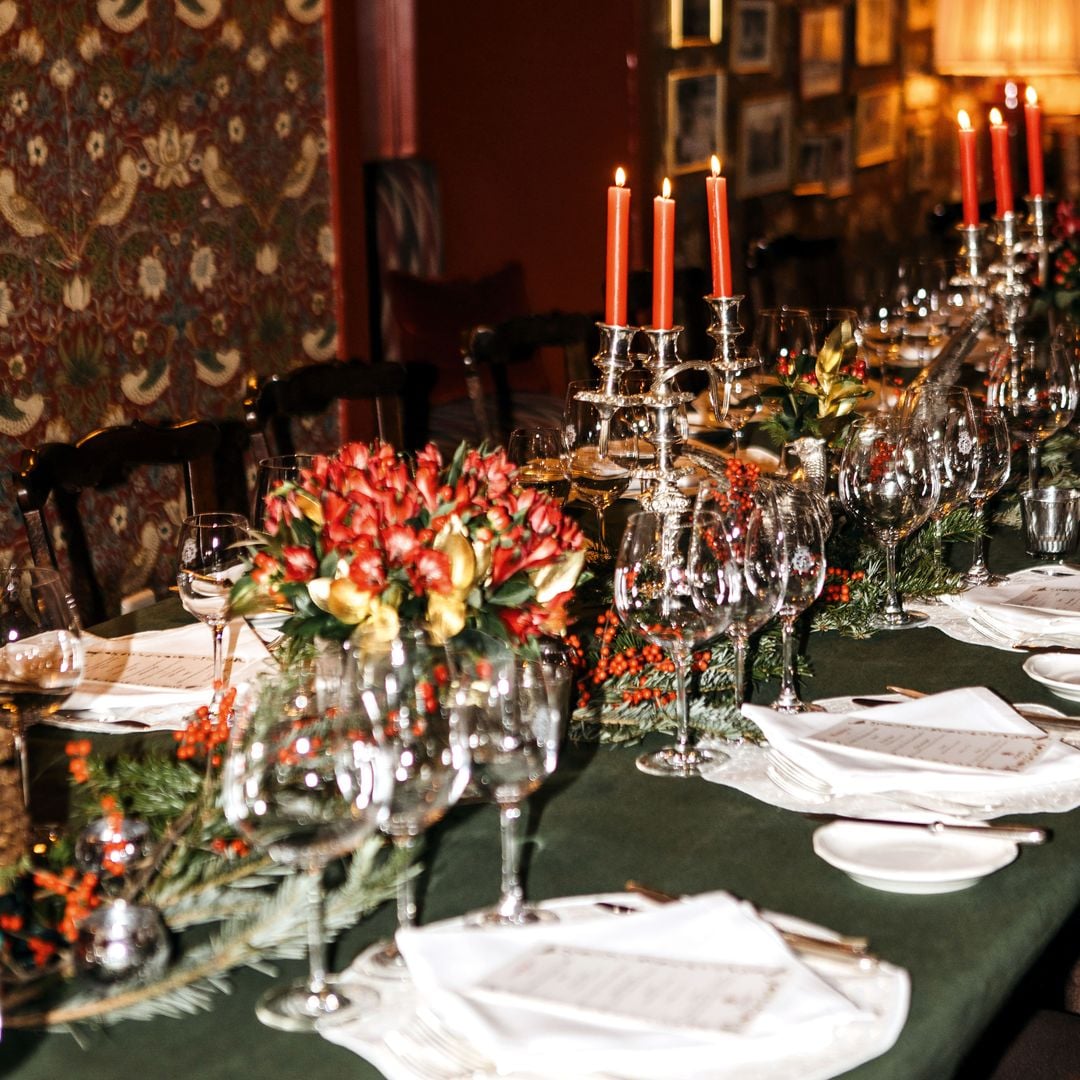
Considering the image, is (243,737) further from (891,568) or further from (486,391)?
(486,391)

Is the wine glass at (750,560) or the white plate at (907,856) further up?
the wine glass at (750,560)

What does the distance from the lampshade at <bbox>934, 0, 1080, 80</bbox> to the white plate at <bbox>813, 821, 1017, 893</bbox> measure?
6.40 meters

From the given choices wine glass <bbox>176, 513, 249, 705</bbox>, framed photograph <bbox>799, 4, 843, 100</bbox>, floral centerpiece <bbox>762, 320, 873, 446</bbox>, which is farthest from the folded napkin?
framed photograph <bbox>799, 4, 843, 100</bbox>

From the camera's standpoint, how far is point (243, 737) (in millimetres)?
966

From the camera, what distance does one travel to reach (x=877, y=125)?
689 centimetres

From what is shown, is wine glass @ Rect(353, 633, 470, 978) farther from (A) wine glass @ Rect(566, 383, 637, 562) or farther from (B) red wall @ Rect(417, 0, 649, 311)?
(B) red wall @ Rect(417, 0, 649, 311)

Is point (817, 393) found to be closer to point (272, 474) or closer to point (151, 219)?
point (272, 474)

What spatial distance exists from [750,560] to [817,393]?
71 centimetres

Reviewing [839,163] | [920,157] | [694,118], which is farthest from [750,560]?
[920,157]

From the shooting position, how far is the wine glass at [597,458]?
1.95 metres

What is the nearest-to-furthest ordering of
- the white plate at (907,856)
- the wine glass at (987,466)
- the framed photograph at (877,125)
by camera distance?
1. the white plate at (907,856)
2. the wine glass at (987,466)
3. the framed photograph at (877,125)

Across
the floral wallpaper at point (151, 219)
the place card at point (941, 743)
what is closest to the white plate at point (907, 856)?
the place card at point (941, 743)

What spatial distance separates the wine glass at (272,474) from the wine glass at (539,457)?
299mm

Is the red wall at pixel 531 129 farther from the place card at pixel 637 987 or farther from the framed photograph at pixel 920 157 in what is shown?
the place card at pixel 637 987
